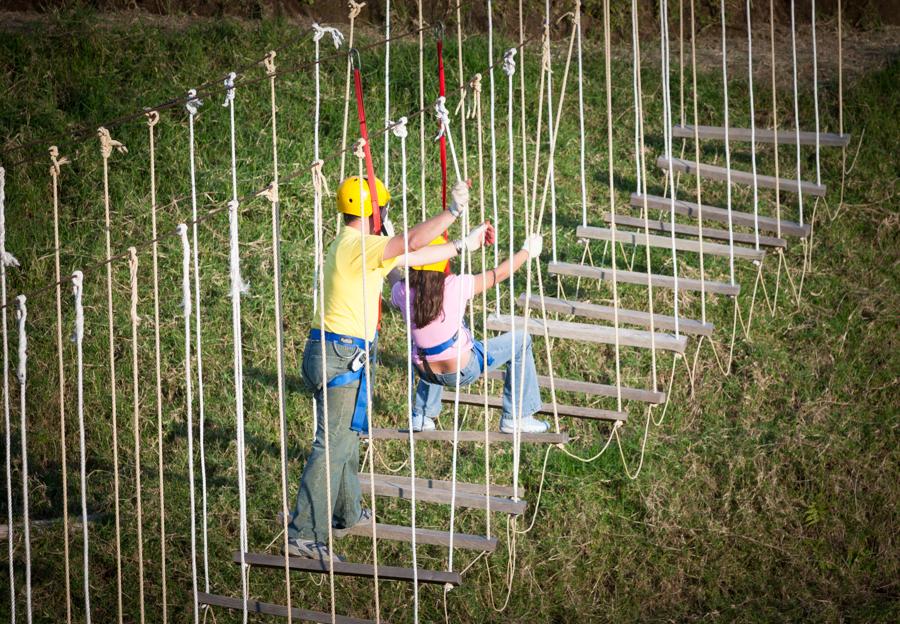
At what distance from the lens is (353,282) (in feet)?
18.2

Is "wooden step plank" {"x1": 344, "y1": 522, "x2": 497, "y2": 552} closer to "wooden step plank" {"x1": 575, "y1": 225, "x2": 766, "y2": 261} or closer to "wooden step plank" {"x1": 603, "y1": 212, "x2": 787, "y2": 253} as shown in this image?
"wooden step plank" {"x1": 575, "y1": 225, "x2": 766, "y2": 261}

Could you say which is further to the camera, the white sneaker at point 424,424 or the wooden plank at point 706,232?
the wooden plank at point 706,232

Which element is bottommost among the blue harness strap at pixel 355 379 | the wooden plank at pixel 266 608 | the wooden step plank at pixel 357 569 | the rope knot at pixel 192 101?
the wooden plank at pixel 266 608

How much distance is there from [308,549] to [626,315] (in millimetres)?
1688

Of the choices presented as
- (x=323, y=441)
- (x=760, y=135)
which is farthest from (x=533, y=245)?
(x=760, y=135)

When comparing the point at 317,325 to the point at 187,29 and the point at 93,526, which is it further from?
the point at 187,29

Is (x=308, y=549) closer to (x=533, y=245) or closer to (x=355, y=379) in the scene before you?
(x=355, y=379)

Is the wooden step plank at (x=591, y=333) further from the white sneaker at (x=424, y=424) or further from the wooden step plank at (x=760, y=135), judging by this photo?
the wooden step plank at (x=760, y=135)

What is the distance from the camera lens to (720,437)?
806 cm

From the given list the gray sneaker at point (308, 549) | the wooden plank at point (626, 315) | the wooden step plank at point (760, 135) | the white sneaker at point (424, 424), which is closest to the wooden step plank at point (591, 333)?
the wooden plank at point (626, 315)

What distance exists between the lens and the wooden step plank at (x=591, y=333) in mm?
6223

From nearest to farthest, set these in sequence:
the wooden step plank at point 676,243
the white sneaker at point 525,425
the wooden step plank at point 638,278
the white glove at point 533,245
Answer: the white glove at point 533,245 < the white sneaker at point 525,425 < the wooden step plank at point 638,278 < the wooden step plank at point 676,243

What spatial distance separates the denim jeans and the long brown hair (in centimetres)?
35

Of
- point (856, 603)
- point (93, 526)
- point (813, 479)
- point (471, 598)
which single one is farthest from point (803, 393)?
point (93, 526)
